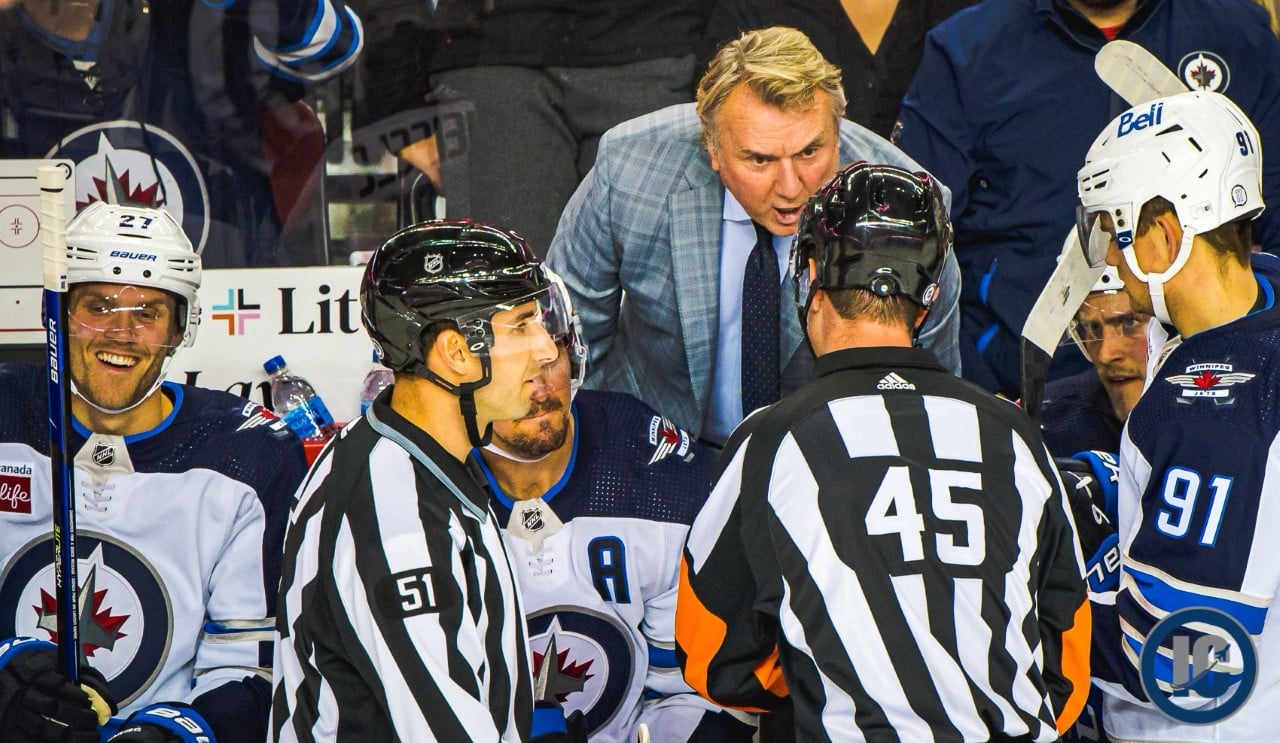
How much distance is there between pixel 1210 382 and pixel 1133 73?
4.77 feet

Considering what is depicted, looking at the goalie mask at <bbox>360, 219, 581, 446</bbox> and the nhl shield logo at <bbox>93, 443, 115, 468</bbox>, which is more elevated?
the goalie mask at <bbox>360, 219, 581, 446</bbox>

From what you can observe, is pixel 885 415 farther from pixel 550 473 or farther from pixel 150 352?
pixel 150 352

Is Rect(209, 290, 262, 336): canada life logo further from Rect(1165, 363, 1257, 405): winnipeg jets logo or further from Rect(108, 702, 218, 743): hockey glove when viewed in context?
Rect(1165, 363, 1257, 405): winnipeg jets logo

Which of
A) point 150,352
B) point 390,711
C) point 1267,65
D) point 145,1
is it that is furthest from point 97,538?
point 1267,65

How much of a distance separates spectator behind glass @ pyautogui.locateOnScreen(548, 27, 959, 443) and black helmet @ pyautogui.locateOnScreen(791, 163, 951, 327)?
889 mm

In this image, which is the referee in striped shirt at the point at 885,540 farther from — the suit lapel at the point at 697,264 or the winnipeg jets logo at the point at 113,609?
the winnipeg jets logo at the point at 113,609

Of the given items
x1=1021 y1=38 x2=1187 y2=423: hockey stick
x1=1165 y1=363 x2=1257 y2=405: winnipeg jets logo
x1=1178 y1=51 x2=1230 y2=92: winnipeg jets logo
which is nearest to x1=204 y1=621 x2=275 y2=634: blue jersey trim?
x1=1021 y1=38 x2=1187 y2=423: hockey stick

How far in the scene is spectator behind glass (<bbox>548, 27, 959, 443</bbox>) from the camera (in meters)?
3.10

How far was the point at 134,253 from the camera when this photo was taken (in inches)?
120

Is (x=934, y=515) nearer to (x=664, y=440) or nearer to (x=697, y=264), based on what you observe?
(x=664, y=440)

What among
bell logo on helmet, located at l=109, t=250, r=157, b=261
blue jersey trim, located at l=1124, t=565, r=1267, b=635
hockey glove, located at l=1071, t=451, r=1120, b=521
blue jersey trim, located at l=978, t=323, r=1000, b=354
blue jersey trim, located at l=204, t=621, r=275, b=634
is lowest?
blue jersey trim, located at l=204, t=621, r=275, b=634

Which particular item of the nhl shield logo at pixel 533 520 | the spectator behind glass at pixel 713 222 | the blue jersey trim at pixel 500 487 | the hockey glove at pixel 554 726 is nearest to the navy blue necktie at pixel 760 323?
the spectator behind glass at pixel 713 222

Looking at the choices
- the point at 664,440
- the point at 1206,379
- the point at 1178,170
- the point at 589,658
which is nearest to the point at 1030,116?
the point at 1178,170

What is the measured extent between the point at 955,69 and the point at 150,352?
2243mm
